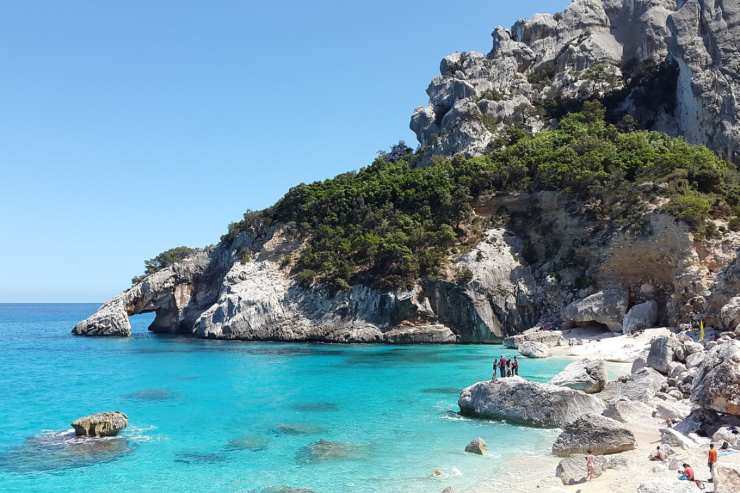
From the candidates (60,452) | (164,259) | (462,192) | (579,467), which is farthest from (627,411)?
(164,259)

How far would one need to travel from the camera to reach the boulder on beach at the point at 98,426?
57.9 feet

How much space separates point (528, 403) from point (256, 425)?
9210mm

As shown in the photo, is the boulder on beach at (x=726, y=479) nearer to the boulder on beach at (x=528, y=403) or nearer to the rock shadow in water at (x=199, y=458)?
the boulder on beach at (x=528, y=403)

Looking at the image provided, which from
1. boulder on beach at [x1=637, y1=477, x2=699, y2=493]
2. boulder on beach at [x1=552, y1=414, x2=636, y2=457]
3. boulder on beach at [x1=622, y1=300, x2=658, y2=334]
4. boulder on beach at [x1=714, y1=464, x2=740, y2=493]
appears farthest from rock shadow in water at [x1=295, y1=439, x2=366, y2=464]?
boulder on beach at [x1=622, y1=300, x2=658, y2=334]

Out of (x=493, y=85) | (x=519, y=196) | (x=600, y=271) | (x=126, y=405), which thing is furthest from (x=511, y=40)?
(x=126, y=405)

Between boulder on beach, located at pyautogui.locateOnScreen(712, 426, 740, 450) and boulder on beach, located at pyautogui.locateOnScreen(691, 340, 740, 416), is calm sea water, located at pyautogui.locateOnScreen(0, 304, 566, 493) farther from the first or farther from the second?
boulder on beach, located at pyautogui.locateOnScreen(691, 340, 740, 416)

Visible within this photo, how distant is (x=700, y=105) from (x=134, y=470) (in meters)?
57.2

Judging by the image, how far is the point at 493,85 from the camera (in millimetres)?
74062

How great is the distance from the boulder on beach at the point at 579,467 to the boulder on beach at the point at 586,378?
8453 mm

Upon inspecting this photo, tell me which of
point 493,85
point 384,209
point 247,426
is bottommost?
point 247,426

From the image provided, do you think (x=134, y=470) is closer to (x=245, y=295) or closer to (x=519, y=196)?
(x=245, y=295)

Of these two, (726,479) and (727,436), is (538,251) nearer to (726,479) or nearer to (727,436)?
(727,436)

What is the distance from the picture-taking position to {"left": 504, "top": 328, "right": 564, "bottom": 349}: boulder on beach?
39531 millimetres

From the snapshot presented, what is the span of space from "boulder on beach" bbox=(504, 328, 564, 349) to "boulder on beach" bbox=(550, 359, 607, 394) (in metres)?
17.0
